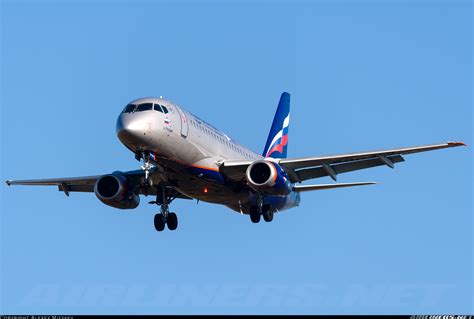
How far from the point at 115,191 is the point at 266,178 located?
767 cm

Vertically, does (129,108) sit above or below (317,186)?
above

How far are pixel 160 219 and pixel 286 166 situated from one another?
669cm

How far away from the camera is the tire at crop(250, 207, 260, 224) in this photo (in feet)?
153

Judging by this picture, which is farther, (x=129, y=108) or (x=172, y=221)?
(x=172, y=221)

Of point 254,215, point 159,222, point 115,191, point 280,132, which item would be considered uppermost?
point 280,132

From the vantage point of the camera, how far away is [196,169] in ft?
142

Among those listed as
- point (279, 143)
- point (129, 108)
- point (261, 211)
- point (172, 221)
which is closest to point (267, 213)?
point (261, 211)

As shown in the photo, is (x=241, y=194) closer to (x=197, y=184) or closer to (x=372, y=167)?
(x=197, y=184)

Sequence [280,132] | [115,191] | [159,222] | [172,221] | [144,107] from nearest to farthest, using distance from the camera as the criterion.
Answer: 1. [144,107]
2. [115,191]
3. [159,222]
4. [172,221]
5. [280,132]

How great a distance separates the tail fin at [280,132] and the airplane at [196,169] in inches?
194

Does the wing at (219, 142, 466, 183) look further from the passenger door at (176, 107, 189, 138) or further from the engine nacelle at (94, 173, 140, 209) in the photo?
the engine nacelle at (94, 173, 140, 209)

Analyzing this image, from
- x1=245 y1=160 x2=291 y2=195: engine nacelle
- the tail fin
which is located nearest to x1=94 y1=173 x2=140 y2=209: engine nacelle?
x1=245 y1=160 x2=291 y2=195: engine nacelle

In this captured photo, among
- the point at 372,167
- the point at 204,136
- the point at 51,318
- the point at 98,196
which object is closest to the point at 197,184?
the point at 204,136

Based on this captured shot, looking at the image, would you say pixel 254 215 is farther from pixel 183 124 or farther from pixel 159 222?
pixel 183 124
